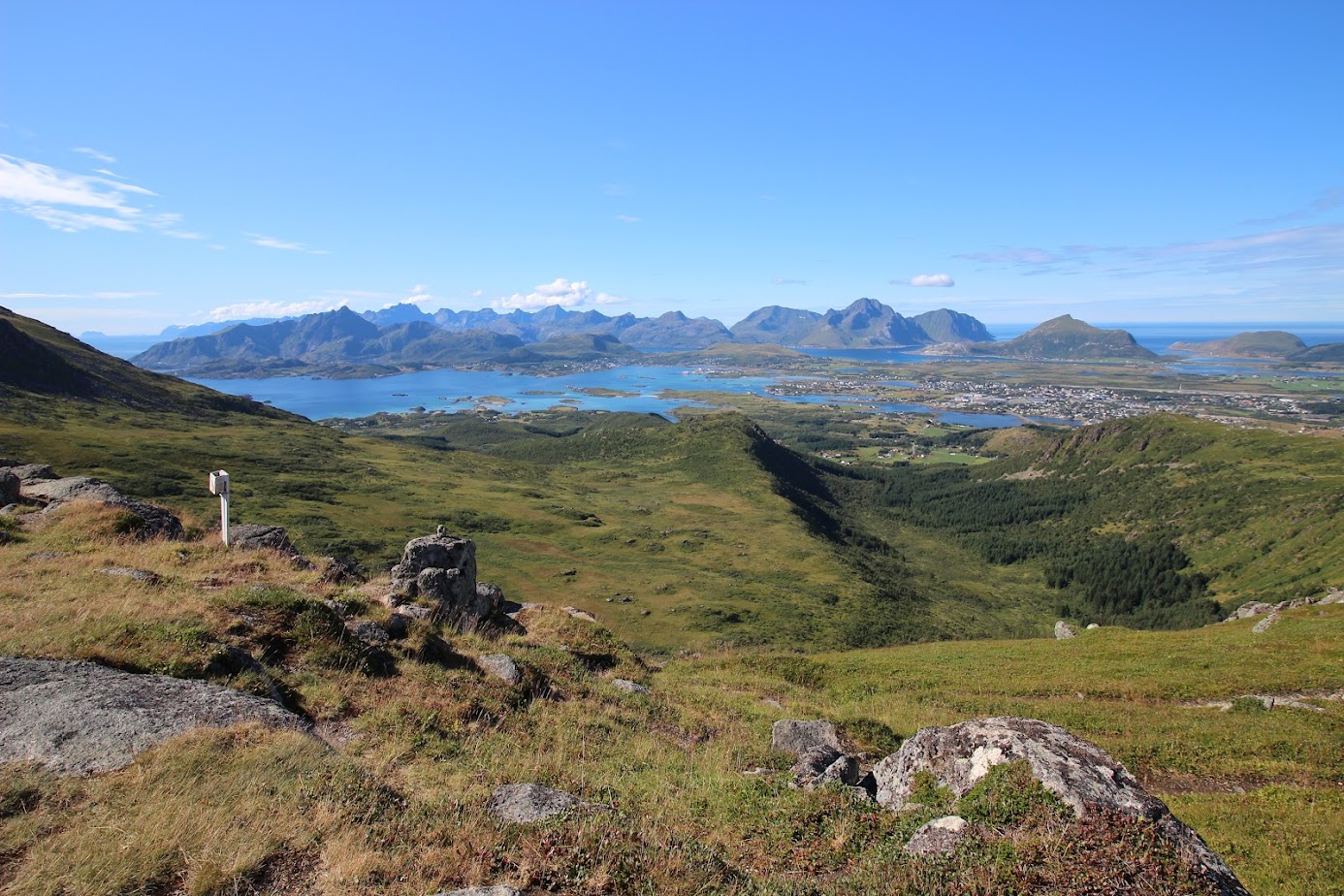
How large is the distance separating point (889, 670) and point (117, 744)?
24.7m

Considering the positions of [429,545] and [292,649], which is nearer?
[292,649]

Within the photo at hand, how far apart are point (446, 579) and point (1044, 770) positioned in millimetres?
18554

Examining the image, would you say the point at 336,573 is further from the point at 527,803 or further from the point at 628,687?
the point at 527,803

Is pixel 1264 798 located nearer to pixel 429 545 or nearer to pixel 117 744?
pixel 117 744

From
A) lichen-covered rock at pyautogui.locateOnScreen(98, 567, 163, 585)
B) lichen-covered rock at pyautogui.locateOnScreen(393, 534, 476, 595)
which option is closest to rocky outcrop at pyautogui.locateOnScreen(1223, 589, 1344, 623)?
lichen-covered rock at pyautogui.locateOnScreen(393, 534, 476, 595)

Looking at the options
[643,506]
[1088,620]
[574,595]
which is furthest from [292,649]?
[643,506]

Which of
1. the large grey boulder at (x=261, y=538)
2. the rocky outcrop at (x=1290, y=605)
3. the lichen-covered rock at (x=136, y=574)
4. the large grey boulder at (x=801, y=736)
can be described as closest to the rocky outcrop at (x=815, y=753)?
the large grey boulder at (x=801, y=736)

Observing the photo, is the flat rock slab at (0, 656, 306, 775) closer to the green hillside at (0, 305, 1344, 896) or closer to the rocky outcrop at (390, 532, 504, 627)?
the green hillside at (0, 305, 1344, 896)

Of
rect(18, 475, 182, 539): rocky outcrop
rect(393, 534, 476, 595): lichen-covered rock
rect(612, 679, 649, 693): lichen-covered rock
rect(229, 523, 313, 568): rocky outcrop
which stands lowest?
rect(612, 679, 649, 693): lichen-covered rock

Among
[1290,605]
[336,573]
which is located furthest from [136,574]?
[1290,605]

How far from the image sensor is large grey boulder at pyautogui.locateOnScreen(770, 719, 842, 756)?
13992mm

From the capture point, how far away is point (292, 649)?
41.7ft

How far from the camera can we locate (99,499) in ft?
72.0

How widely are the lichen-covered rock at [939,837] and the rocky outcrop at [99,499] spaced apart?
23840 millimetres
